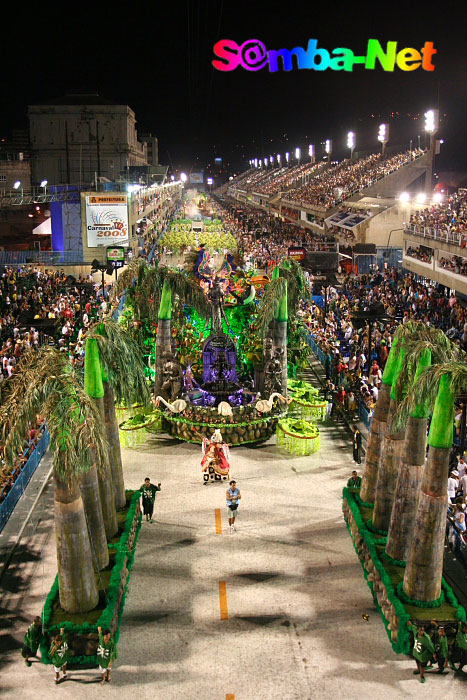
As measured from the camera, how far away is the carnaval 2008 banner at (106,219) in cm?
4406

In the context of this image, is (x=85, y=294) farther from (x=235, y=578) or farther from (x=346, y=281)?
(x=235, y=578)

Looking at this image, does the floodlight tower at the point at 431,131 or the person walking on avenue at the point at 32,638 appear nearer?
the person walking on avenue at the point at 32,638

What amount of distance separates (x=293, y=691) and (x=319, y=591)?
8.93 ft

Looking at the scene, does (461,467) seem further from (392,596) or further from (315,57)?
(315,57)

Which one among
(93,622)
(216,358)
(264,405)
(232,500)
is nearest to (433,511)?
(232,500)

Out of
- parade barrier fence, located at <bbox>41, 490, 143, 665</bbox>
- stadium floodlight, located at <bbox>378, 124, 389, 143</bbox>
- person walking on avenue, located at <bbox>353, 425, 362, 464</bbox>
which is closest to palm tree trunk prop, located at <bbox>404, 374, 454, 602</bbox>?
parade barrier fence, located at <bbox>41, 490, 143, 665</bbox>

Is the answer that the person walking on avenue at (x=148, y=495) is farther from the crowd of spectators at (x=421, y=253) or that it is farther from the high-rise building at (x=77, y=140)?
the high-rise building at (x=77, y=140)

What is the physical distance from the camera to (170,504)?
15.8 meters

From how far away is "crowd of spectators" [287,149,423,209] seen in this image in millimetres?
60156

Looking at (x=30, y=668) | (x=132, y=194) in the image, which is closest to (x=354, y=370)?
(x=30, y=668)

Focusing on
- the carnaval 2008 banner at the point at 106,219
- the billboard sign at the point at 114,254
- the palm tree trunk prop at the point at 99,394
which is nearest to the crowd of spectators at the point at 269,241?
the billboard sign at the point at 114,254

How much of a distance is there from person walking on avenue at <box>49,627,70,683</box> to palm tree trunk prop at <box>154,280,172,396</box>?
1107 cm

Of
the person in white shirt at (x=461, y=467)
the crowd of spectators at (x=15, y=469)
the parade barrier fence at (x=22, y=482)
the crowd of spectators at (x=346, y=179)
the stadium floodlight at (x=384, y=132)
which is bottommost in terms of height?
the parade barrier fence at (x=22, y=482)

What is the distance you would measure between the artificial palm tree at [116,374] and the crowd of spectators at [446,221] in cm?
2179
